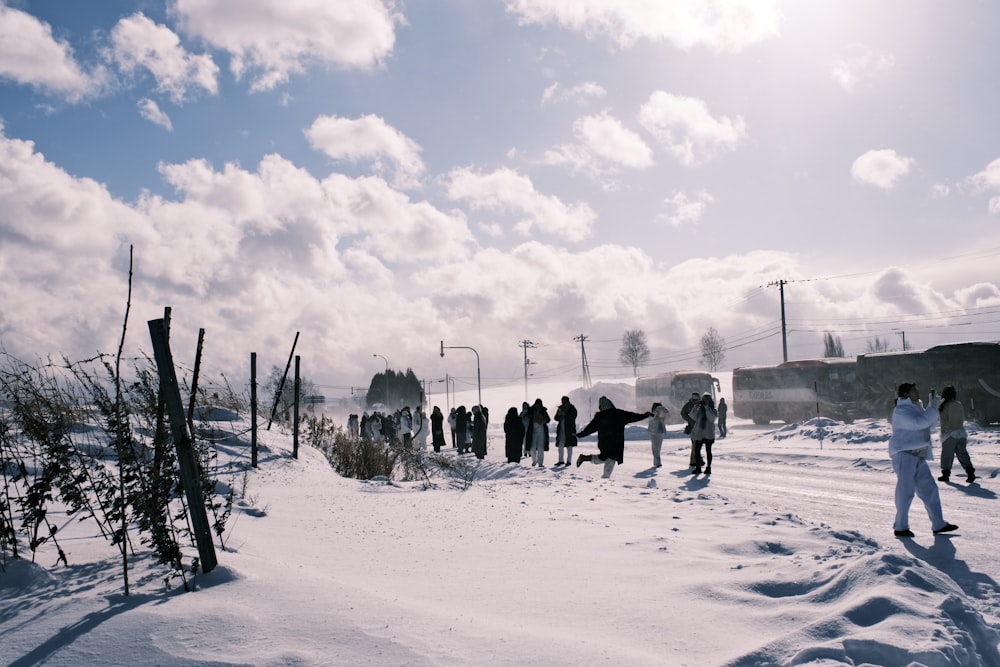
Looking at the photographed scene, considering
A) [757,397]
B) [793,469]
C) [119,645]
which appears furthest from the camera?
[757,397]

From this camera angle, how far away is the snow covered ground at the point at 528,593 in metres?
3.01

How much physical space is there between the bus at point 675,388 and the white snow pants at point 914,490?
96.0 ft

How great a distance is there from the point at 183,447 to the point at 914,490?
7.11m

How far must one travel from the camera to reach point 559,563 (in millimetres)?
4934

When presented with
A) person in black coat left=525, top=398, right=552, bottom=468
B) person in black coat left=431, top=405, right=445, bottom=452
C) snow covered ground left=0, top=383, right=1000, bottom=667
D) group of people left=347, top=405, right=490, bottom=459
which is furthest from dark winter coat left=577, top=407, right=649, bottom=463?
person in black coat left=431, top=405, right=445, bottom=452

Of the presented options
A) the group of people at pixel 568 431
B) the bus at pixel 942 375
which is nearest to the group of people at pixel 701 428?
the group of people at pixel 568 431

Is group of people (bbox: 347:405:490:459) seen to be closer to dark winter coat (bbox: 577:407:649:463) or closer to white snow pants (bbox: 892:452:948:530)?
dark winter coat (bbox: 577:407:649:463)

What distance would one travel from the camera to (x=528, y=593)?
4.11 metres

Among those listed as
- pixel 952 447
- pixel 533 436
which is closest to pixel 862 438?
pixel 952 447

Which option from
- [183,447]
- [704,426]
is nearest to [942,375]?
[704,426]

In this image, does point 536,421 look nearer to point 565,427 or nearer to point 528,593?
point 565,427

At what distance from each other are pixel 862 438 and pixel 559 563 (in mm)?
18042

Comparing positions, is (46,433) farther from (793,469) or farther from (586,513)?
(793,469)

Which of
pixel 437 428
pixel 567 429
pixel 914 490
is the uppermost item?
pixel 567 429
